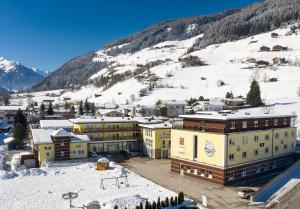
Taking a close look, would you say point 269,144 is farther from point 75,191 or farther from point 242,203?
point 75,191

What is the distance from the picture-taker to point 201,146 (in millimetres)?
47250

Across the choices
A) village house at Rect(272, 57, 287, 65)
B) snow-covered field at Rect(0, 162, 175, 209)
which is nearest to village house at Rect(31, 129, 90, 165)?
snow-covered field at Rect(0, 162, 175, 209)

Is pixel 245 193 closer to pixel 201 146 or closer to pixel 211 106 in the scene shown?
pixel 201 146

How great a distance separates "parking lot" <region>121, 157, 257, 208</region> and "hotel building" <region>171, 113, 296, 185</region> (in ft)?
5.29

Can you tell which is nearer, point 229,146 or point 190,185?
point 190,185

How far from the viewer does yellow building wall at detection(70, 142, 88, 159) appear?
188ft

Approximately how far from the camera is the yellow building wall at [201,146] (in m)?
44.5

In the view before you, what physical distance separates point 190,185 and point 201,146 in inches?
233

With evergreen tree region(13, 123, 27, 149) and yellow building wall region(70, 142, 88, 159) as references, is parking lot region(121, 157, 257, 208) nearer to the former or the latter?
yellow building wall region(70, 142, 88, 159)

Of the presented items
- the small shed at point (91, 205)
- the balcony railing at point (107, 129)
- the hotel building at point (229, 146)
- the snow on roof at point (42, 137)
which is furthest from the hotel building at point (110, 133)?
the small shed at point (91, 205)

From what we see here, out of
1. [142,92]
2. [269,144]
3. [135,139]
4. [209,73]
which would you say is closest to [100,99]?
[142,92]

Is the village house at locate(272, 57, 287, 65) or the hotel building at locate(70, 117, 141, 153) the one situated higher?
the village house at locate(272, 57, 287, 65)

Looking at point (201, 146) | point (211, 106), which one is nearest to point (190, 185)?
point (201, 146)

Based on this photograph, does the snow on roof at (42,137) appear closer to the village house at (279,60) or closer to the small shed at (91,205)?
the small shed at (91,205)
